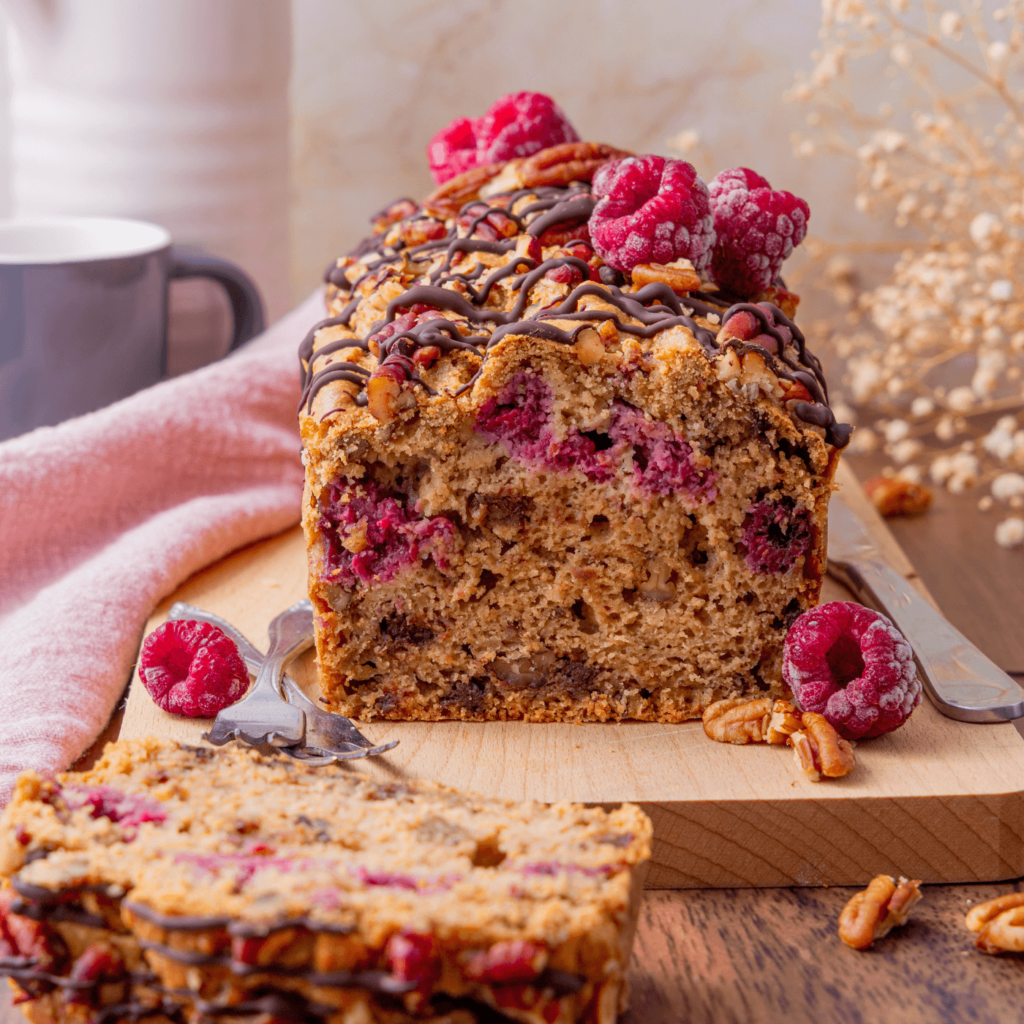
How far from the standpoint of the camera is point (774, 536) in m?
2.14

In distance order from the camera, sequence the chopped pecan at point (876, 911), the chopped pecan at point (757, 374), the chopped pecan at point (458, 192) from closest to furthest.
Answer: the chopped pecan at point (876, 911)
the chopped pecan at point (757, 374)
the chopped pecan at point (458, 192)

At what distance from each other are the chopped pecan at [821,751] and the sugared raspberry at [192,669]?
3.23ft

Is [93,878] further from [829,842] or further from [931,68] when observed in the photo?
[931,68]

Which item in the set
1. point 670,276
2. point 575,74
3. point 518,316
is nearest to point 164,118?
point 575,74

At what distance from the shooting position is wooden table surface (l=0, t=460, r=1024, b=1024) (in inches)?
65.0

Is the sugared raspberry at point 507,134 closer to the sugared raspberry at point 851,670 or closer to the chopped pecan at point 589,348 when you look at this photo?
the chopped pecan at point 589,348

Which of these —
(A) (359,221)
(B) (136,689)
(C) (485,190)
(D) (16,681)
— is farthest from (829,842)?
(A) (359,221)

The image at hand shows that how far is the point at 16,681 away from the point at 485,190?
57.8 inches

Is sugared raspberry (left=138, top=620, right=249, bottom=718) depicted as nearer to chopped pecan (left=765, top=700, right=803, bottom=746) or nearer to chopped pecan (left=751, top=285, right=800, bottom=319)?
chopped pecan (left=765, top=700, right=803, bottom=746)

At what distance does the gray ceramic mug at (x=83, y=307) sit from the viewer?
2.96 meters

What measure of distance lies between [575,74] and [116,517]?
212cm

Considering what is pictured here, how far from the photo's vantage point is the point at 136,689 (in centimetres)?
226

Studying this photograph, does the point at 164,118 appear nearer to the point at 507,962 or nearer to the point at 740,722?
the point at 740,722

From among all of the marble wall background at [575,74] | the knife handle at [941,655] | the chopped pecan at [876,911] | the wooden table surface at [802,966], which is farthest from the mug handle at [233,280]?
the chopped pecan at [876,911]
